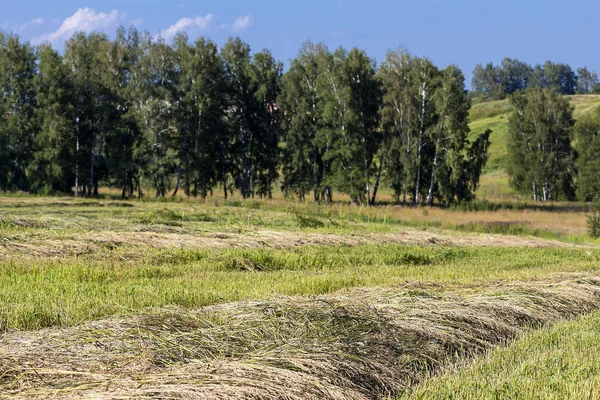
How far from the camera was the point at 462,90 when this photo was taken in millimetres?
61156

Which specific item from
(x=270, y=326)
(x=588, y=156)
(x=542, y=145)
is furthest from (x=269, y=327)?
(x=542, y=145)

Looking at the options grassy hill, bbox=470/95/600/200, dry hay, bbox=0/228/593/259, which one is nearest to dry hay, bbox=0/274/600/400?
dry hay, bbox=0/228/593/259

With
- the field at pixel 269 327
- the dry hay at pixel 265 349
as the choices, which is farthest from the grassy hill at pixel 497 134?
the dry hay at pixel 265 349

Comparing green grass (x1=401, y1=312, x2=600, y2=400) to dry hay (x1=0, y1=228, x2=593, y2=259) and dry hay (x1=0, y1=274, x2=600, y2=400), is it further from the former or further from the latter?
dry hay (x1=0, y1=228, x2=593, y2=259)

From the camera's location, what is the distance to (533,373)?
6.83 meters

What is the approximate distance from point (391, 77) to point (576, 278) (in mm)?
49740

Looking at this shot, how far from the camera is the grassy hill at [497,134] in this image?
88.1 m

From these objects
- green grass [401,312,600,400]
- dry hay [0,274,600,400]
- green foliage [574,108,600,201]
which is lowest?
green grass [401,312,600,400]

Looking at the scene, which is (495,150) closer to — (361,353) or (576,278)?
(576,278)

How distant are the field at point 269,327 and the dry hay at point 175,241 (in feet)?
0.34

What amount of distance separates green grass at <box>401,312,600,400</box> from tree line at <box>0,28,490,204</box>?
5061cm

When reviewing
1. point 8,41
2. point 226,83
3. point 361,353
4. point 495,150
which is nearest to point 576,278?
point 361,353

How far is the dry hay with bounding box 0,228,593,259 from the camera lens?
15.4m

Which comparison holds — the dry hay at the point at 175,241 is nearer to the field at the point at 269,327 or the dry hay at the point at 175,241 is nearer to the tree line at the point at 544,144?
the field at the point at 269,327
